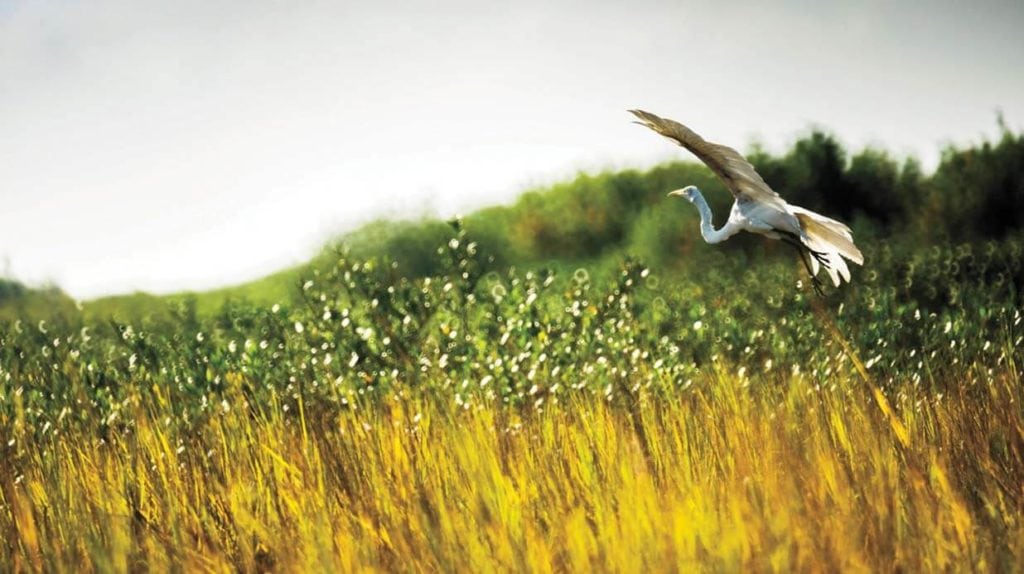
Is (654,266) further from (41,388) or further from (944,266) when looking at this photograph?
(41,388)

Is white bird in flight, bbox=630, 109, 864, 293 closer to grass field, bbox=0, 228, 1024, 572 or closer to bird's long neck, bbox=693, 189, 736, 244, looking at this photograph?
bird's long neck, bbox=693, 189, 736, 244

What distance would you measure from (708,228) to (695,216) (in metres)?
6.77

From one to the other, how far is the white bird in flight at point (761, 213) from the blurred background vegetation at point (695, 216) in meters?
6.63

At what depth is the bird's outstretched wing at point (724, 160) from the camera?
2.70 meters

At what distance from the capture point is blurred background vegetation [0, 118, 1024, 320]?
1038cm

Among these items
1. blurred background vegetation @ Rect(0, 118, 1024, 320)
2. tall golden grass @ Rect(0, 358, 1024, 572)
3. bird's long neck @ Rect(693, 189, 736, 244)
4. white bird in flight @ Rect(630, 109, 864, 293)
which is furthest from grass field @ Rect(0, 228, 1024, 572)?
blurred background vegetation @ Rect(0, 118, 1024, 320)

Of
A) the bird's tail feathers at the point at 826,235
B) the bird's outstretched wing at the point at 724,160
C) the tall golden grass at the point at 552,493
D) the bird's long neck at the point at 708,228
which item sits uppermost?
the bird's outstretched wing at the point at 724,160

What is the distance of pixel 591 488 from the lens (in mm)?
2309

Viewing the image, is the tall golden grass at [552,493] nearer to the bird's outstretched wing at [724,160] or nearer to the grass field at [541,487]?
the grass field at [541,487]

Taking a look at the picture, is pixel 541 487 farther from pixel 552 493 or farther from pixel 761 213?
pixel 761 213

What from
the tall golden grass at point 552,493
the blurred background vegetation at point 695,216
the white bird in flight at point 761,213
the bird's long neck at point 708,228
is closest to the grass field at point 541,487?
the tall golden grass at point 552,493

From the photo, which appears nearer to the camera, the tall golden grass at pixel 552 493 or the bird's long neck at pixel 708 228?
the tall golden grass at pixel 552 493

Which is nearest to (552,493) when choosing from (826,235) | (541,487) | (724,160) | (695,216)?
(541,487)

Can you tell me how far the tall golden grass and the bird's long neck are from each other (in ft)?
2.02
